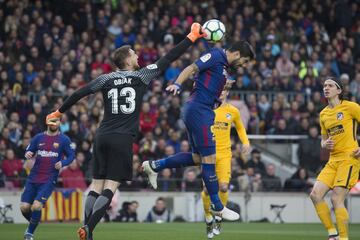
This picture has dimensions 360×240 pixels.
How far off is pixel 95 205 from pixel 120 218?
12.5 metres

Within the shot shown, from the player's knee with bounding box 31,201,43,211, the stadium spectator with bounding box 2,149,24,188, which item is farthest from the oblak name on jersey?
the stadium spectator with bounding box 2,149,24,188

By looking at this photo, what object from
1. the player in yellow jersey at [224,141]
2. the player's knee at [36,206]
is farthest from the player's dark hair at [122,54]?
the player's knee at [36,206]

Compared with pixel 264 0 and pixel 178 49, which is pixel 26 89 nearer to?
pixel 264 0

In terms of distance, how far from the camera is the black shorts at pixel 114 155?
13.4m

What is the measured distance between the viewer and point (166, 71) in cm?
2895

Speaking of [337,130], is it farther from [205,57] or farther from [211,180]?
[205,57]

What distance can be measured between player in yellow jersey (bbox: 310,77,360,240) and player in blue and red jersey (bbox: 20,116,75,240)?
17.8 feet

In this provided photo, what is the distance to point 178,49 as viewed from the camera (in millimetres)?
13523

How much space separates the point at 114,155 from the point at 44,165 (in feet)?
18.5

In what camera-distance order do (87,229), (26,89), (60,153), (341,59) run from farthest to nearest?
(341,59) → (26,89) → (60,153) → (87,229)

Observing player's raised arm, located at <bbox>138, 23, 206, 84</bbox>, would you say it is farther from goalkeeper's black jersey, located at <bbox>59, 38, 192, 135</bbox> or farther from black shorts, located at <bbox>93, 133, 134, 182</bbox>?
black shorts, located at <bbox>93, 133, 134, 182</bbox>

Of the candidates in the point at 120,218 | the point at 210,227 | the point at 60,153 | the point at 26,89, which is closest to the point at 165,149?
the point at 120,218

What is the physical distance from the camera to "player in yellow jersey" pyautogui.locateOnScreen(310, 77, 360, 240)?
49.0 ft

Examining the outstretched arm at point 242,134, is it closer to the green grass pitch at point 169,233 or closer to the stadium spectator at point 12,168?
the green grass pitch at point 169,233
